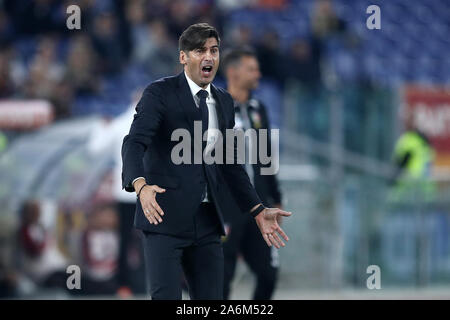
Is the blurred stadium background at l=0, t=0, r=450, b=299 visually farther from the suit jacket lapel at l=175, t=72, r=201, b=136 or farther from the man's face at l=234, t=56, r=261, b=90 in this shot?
Result: the suit jacket lapel at l=175, t=72, r=201, b=136

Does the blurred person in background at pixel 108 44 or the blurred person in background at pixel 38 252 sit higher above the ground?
the blurred person in background at pixel 108 44

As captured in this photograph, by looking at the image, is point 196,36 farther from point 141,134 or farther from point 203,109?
point 141,134

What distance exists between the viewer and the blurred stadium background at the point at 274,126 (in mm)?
9672

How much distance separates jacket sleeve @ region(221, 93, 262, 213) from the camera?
455 cm

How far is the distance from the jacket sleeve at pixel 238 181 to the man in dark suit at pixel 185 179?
0.06 meters

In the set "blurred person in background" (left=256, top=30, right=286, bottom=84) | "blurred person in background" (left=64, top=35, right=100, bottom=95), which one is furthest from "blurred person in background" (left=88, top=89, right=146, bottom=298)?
"blurred person in background" (left=256, top=30, right=286, bottom=84)

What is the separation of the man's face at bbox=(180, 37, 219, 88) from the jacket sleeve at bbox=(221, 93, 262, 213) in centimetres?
23

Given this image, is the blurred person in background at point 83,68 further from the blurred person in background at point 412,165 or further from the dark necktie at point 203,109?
the dark necktie at point 203,109

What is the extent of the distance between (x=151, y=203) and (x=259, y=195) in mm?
2318

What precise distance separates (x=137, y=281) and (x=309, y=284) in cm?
230

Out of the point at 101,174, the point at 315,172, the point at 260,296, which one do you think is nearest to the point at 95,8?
the point at 101,174

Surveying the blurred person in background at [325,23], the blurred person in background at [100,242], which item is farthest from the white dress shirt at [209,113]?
the blurred person in background at [325,23]

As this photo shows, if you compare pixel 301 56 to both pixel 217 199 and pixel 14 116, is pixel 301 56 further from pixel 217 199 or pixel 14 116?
pixel 217 199

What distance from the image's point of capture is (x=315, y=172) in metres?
10.3
